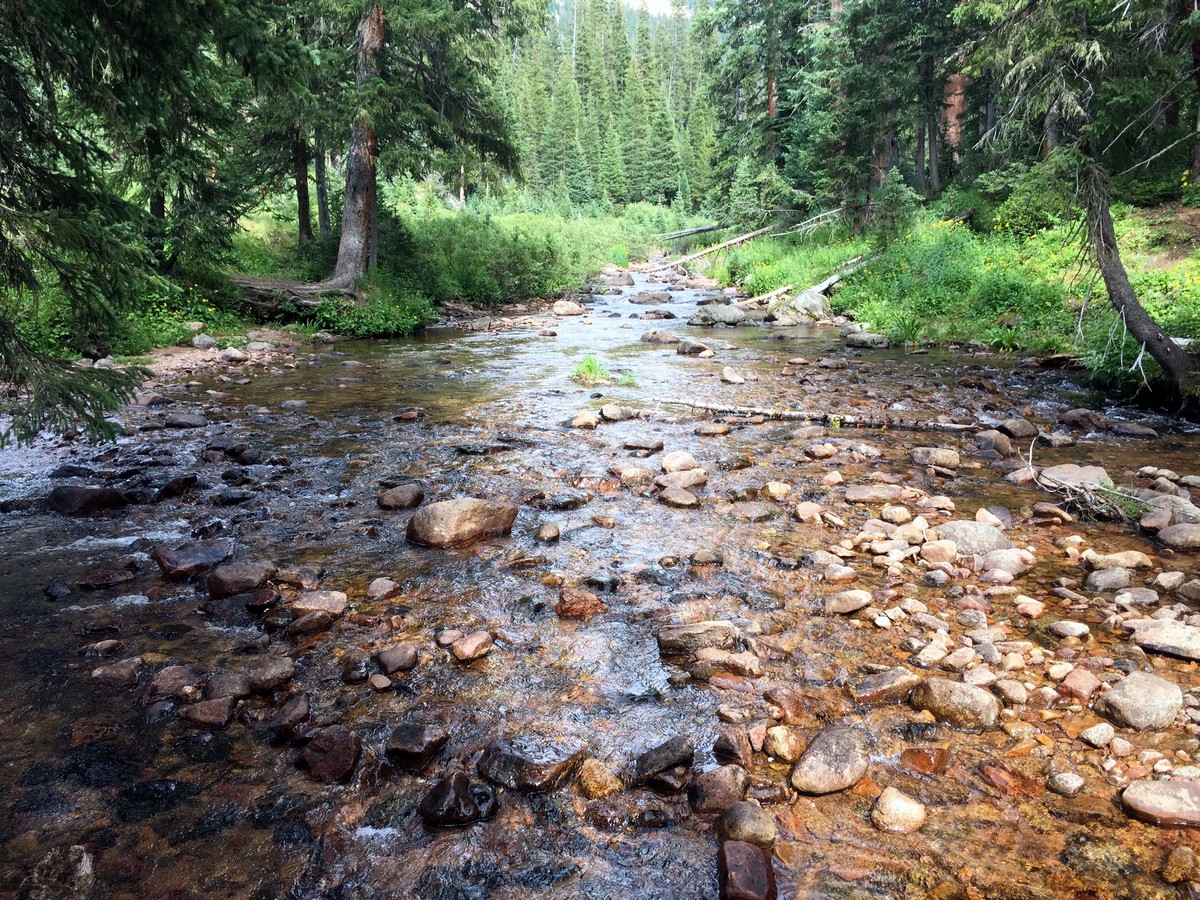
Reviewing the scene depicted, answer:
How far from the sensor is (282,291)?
1795 centimetres

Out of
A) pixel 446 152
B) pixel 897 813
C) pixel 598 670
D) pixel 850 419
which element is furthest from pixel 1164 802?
pixel 446 152

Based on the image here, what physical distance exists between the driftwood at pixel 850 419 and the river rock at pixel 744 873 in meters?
7.59

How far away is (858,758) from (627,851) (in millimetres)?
1196

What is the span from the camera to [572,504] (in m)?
6.67

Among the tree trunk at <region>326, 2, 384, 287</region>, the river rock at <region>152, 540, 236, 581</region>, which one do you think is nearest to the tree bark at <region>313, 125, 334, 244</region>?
the tree trunk at <region>326, 2, 384, 287</region>

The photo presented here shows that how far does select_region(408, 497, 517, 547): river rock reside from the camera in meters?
5.77

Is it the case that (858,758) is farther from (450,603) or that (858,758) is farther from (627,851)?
(450,603)

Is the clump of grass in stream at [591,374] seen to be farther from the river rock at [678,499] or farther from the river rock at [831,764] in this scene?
the river rock at [831,764]

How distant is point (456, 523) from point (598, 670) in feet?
7.32

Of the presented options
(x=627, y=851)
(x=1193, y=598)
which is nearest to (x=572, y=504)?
(x=627, y=851)

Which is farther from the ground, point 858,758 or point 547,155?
point 547,155

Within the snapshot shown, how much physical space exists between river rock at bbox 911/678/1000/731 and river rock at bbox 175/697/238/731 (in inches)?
142

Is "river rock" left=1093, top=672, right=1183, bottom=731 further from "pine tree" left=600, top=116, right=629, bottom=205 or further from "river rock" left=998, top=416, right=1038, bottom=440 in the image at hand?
"pine tree" left=600, top=116, right=629, bottom=205

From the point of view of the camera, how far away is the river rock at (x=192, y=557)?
505cm
